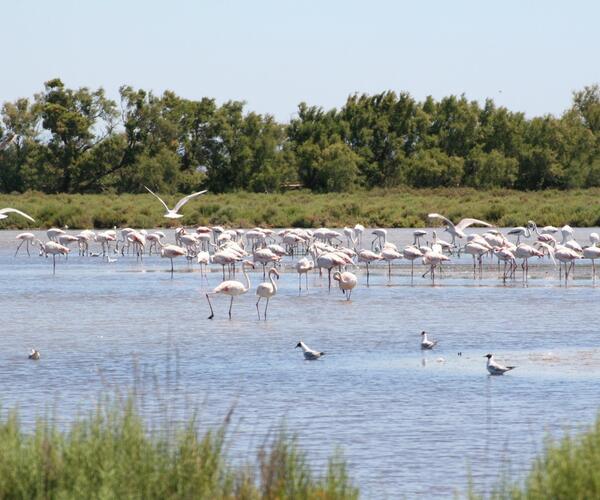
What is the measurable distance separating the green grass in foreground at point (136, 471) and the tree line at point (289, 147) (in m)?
65.3

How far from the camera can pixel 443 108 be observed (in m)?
85.4

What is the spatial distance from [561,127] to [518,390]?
73.2 metres

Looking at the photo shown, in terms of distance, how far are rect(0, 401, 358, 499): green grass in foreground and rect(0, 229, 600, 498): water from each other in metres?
0.23

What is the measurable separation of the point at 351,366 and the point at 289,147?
67.4 metres

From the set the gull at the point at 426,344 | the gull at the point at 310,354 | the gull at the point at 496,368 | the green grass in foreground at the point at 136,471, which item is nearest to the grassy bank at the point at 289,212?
the gull at the point at 426,344

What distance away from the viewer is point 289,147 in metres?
80.6

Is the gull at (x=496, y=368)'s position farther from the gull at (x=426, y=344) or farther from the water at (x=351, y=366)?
the gull at (x=426, y=344)

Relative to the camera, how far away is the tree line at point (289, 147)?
7294cm

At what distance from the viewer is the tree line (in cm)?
7294

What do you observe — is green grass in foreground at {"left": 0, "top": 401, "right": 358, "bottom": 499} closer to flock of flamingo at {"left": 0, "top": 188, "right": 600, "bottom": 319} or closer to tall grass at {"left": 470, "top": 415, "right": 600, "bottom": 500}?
tall grass at {"left": 470, "top": 415, "right": 600, "bottom": 500}

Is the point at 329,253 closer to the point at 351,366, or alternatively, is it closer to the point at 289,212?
the point at 351,366

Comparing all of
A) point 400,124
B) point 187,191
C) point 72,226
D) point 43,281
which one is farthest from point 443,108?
point 43,281

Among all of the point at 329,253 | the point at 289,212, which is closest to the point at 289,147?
the point at 289,212

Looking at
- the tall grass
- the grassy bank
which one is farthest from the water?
the grassy bank
